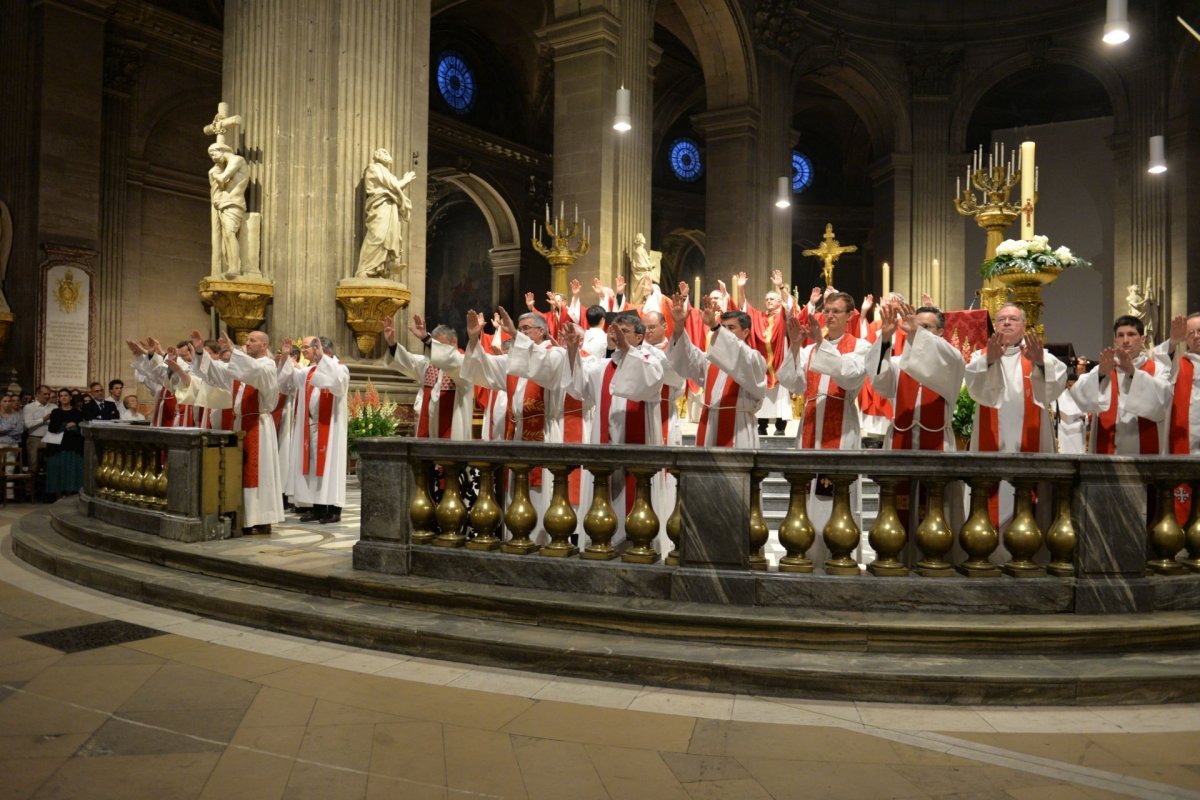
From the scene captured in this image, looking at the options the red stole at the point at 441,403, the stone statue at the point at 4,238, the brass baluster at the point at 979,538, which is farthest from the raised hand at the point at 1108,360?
the stone statue at the point at 4,238

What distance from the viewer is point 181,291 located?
17.3m

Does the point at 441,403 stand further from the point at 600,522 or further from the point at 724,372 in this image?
the point at 600,522

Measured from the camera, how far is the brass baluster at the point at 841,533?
4141mm

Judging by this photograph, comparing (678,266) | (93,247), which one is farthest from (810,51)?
(93,247)

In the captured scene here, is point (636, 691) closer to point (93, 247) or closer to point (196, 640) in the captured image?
point (196, 640)

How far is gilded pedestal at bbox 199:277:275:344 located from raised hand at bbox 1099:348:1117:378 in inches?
337

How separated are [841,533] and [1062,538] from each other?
982mm

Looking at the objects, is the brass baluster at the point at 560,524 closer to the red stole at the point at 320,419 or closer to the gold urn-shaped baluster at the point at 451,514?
the gold urn-shaped baluster at the point at 451,514

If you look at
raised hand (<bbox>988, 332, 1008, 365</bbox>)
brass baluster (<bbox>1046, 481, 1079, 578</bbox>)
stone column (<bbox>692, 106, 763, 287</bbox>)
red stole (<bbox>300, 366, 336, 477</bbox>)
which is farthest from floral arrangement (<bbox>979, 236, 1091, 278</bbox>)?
stone column (<bbox>692, 106, 763, 287</bbox>)

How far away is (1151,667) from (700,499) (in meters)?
1.96

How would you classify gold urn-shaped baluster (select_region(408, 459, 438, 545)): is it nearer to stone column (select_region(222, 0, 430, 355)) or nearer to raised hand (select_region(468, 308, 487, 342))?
raised hand (select_region(468, 308, 487, 342))

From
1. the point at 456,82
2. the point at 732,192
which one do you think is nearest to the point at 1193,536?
the point at 732,192

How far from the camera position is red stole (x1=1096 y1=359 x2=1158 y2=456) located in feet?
18.4

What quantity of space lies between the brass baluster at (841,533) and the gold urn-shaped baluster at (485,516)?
1702mm
